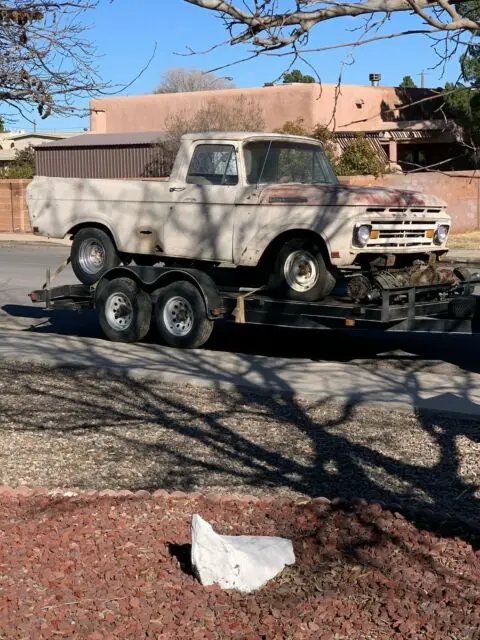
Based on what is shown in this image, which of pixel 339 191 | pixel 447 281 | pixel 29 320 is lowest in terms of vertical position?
pixel 29 320

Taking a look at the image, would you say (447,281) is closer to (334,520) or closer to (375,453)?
(375,453)

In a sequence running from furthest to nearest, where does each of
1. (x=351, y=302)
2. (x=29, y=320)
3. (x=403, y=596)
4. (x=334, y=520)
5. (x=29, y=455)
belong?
(x=29, y=320) < (x=351, y=302) < (x=29, y=455) < (x=334, y=520) < (x=403, y=596)

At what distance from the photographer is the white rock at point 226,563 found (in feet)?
15.8

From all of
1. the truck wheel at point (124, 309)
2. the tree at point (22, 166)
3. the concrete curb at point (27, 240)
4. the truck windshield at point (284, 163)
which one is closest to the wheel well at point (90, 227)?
the truck wheel at point (124, 309)

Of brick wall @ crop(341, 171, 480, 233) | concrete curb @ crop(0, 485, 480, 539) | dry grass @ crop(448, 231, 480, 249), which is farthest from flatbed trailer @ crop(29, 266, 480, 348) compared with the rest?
brick wall @ crop(341, 171, 480, 233)

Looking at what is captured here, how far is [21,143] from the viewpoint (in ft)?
188

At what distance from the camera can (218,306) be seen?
11.7 meters

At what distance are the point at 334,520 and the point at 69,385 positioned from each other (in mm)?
5048

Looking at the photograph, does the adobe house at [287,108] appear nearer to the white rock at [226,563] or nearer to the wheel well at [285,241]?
the wheel well at [285,241]

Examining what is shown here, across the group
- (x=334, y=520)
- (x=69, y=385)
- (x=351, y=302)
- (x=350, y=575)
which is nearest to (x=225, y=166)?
(x=351, y=302)

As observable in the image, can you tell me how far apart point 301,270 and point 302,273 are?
35mm

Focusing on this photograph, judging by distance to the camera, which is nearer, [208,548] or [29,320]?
[208,548]

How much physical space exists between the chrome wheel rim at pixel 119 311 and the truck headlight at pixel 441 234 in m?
3.76

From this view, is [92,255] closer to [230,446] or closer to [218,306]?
[218,306]
